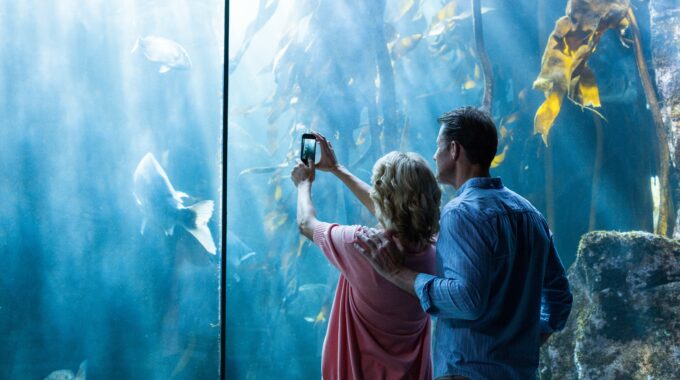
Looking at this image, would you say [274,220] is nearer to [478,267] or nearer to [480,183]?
[480,183]

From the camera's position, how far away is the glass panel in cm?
808

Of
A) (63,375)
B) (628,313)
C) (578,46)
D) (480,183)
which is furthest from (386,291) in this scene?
(63,375)

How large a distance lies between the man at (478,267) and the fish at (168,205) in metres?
5.96

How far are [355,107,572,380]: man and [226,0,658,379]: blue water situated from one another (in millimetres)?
4623

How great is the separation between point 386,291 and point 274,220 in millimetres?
6083

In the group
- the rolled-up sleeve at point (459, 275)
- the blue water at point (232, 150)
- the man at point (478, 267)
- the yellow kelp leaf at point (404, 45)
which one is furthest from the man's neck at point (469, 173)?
the yellow kelp leaf at point (404, 45)

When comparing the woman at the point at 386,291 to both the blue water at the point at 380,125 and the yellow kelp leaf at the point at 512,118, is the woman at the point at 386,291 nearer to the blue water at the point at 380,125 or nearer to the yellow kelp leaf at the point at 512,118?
the blue water at the point at 380,125

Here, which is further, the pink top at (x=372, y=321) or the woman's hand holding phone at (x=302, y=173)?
the woman's hand holding phone at (x=302, y=173)

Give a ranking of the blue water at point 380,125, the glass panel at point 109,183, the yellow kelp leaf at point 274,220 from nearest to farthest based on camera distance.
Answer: the blue water at point 380,125 → the yellow kelp leaf at point 274,220 → the glass panel at point 109,183

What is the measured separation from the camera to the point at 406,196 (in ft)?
4.69

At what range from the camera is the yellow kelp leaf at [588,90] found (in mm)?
5805

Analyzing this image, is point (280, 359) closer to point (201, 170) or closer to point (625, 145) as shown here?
point (201, 170)

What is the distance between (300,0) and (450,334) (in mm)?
7133

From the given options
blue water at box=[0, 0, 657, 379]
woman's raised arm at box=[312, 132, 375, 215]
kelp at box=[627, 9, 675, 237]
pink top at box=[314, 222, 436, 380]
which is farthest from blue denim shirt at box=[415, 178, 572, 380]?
kelp at box=[627, 9, 675, 237]
